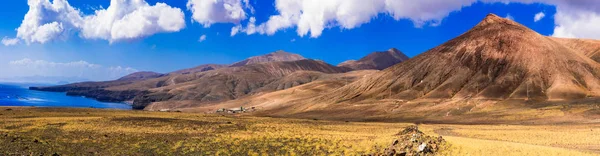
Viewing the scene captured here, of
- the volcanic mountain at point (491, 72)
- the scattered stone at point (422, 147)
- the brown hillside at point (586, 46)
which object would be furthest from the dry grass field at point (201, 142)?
the brown hillside at point (586, 46)

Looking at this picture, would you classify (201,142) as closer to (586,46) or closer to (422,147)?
(422,147)

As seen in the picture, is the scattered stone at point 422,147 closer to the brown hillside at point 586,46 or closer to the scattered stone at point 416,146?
the scattered stone at point 416,146

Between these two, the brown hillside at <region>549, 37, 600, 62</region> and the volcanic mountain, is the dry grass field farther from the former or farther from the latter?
the brown hillside at <region>549, 37, 600, 62</region>

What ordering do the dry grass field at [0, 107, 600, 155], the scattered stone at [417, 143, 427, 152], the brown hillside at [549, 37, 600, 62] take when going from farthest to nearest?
1. the brown hillside at [549, 37, 600, 62]
2. the dry grass field at [0, 107, 600, 155]
3. the scattered stone at [417, 143, 427, 152]

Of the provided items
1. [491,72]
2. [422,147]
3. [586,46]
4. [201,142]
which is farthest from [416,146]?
[586,46]

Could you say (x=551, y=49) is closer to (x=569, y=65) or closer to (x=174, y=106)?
(x=569, y=65)

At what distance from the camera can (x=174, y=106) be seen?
190625 millimetres

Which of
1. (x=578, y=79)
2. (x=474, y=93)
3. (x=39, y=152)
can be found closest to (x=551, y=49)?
(x=578, y=79)

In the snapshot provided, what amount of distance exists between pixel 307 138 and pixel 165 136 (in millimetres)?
12157

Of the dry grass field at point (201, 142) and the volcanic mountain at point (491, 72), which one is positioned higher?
the volcanic mountain at point (491, 72)

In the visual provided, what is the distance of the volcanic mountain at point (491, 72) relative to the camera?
104 m

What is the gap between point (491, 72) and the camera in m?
117

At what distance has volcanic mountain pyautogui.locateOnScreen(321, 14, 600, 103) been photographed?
104 meters

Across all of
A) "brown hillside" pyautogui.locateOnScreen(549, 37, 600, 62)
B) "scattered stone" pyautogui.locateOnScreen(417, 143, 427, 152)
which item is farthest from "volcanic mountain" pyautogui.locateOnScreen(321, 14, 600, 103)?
"scattered stone" pyautogui.locateOnScreen(417, 143, 427, 152)
